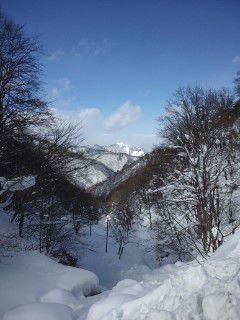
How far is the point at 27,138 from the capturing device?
37.2 ft

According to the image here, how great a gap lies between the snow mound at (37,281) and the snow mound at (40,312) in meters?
0.85

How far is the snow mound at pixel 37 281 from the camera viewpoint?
843 centimetres

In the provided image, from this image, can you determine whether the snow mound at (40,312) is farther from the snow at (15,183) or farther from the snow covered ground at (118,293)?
the snow at (15,183)

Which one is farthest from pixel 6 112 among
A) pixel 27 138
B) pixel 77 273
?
pixel 77 273

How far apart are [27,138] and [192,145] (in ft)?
23.4

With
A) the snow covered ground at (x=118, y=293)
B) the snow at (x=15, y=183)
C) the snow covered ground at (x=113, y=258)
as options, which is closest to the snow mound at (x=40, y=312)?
the snow covered ground at (x=118, y=293)

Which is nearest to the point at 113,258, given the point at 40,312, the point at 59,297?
the point at 59,297

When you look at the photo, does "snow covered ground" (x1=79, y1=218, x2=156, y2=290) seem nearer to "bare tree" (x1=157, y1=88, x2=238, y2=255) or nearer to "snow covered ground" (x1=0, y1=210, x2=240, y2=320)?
"bare tree" (x1=157, y1=88, x2=238, y2=255)

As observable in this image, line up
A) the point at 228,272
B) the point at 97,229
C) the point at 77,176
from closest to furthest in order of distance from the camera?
the point at 228,272 → the point at 77,176 → the point at 97,229

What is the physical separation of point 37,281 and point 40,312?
9.50 ft

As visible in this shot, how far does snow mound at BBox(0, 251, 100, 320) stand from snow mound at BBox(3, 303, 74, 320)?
2.80 ft

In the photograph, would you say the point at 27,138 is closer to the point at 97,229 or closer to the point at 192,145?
the point at 192,145

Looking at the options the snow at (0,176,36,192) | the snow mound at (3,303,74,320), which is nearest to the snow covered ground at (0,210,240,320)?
the snow mound at (3,303,74,320)

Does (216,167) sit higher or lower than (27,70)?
lower
